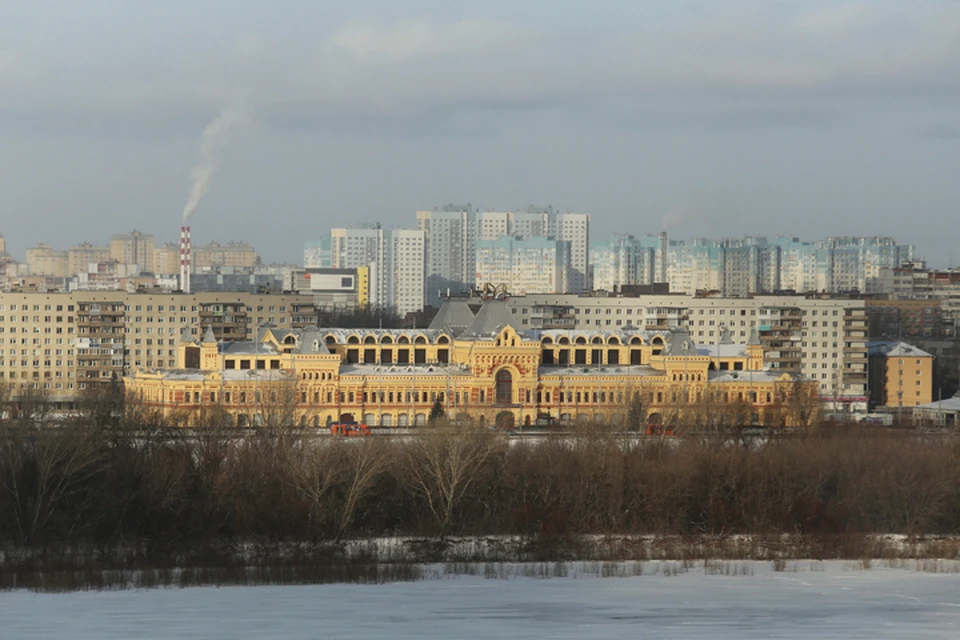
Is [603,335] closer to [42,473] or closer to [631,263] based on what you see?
[42,473]

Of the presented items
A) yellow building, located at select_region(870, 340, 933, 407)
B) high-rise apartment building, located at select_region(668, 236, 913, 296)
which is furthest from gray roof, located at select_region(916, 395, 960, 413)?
high-rise apartment building, located at select_region(668, 236, 913, 296)

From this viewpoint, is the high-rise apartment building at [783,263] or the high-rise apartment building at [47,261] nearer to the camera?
the high-rise apartment building at [783,263]

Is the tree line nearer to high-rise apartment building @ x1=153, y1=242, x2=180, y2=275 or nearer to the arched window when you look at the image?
the arched window

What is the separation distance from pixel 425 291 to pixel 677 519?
11011 centimetres

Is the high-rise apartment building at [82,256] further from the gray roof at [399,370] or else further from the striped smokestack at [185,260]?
the gray roof at [399,370]

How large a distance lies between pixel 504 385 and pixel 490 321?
2054 millimetres

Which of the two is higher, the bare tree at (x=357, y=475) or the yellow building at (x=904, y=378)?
the yellow building at (x=904, y=378)

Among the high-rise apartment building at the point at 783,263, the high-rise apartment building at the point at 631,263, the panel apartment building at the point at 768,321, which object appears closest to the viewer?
the panel apartment building at the point at 768,321

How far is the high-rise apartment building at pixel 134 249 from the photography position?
171038 mm

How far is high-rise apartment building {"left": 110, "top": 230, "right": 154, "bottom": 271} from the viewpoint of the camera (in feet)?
561

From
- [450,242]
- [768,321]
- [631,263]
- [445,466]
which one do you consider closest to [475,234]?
[450,242]

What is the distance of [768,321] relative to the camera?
3095 inches

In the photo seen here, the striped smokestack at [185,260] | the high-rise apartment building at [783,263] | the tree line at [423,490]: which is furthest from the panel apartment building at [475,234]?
the tree line at [423,490]

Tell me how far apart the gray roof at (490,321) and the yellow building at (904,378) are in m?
17.3
